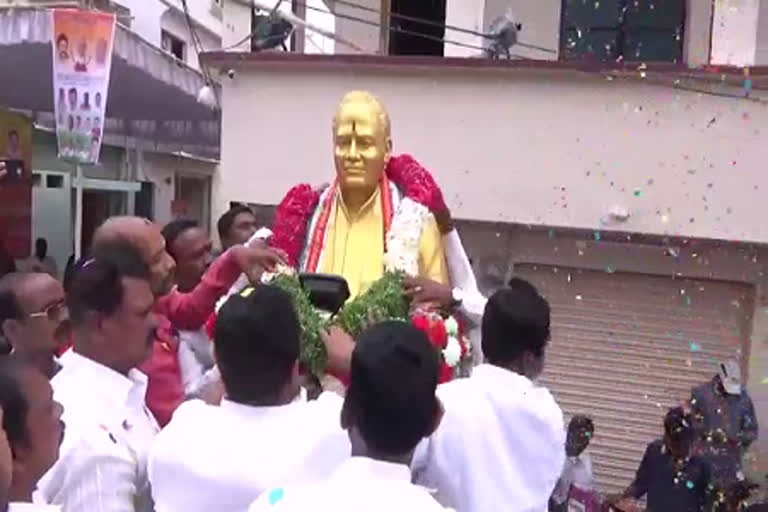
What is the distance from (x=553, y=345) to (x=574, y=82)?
6.35 feet

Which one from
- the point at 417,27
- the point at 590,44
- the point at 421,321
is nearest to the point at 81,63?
the point at 417,27

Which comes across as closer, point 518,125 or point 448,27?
point 518,125

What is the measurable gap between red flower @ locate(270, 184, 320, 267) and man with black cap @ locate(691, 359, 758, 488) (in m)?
2.90

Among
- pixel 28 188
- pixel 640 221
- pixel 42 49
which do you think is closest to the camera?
pixel 640 221

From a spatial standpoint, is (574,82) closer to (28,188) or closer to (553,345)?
(553,345)

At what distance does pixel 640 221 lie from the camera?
6574 mm

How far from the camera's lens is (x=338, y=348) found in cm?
337

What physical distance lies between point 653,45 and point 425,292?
573 cm

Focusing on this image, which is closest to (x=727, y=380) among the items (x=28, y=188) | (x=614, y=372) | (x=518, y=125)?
(x=614, y=372)

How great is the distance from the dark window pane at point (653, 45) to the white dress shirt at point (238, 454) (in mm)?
7169

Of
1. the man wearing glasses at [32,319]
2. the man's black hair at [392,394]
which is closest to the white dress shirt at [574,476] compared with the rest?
the man wearing glasses at [32,319]

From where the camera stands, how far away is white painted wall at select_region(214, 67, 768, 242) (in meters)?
6.39

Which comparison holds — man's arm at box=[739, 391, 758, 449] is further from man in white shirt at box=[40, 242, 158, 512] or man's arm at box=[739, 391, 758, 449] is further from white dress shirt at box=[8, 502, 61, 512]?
white dress shirt at box=[8, 502, 61, 512]

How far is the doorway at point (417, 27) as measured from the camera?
980 centimetres
